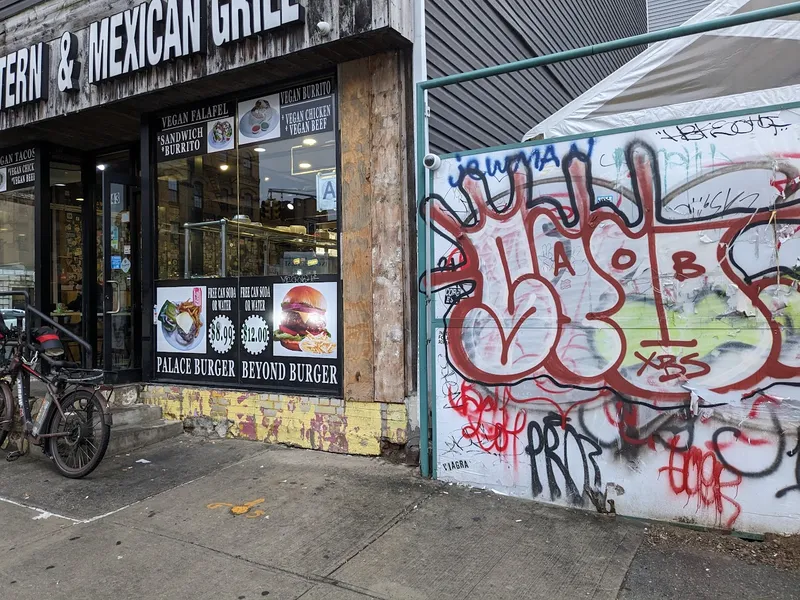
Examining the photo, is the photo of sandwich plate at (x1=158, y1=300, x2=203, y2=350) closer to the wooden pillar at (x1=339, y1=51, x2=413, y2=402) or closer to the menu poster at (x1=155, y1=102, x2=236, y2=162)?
the menu poster at (x1=155, y1=102, x2=236, y2=162)

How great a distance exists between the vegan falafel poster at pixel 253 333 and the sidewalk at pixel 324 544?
102cm

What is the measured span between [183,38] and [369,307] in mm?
3155

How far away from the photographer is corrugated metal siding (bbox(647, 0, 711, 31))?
10.5 meters

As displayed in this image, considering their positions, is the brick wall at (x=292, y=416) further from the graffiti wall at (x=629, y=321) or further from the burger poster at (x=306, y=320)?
the graffiti wall at (x=629, y=321)

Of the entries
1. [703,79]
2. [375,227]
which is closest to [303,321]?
[375,227]

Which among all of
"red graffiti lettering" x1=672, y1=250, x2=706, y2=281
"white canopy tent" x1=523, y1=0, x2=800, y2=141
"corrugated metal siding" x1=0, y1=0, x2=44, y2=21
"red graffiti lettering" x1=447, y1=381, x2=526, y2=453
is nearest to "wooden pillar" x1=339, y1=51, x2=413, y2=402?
"red graffiti lettering" x1=447, y1=381, x2=526, y2=453

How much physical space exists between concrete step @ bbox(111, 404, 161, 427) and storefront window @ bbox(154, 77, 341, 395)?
41 centimetres

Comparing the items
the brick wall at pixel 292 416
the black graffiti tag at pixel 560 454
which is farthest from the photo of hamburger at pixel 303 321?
the black graffiti tag at pixel 560 454

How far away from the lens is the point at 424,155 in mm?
4645

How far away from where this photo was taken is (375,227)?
5016mm

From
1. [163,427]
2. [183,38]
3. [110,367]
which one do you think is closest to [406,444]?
[163,427]

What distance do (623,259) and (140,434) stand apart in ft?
15.7

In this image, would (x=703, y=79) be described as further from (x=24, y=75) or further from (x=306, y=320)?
(x=24, y=75)

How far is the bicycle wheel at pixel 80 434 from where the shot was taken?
4.79m
